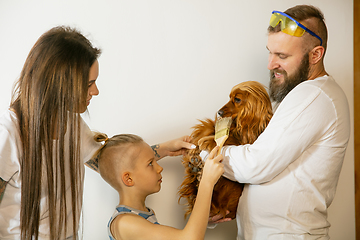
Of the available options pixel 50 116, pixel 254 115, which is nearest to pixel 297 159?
pixel 254 115

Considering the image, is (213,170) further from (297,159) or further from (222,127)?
(297,159)

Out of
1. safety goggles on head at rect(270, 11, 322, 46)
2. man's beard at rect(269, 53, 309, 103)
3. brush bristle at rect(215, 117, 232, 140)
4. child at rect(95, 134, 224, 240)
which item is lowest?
child at rect(95, 134, 224, 240)

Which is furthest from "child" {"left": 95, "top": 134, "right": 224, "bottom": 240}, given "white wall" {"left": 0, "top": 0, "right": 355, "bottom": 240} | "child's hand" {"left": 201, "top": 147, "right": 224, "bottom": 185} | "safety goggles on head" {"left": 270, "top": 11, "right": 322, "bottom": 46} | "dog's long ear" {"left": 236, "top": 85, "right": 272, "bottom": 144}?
"safety goggles on head" {"left": 270, "top": 11, "right": 322, "bottom": 46}

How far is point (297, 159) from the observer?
52.7 inches

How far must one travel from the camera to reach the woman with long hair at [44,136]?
1.18 metres

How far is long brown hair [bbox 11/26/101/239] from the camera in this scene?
46.5 inches

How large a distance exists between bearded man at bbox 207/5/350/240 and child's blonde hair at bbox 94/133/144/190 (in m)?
0.46

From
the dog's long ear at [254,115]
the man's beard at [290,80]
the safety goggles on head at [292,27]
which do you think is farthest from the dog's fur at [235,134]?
the safety goggles on head at [292,27]

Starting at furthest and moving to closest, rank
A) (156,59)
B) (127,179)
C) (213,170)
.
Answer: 1. (156,59)
2. (127,179)
3. (213,170)

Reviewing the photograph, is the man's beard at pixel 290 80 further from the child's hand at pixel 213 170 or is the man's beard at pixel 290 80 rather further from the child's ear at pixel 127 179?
the child's ear at pixel 127 179

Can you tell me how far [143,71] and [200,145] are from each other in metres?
0.70

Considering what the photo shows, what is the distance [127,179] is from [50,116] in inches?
18.1

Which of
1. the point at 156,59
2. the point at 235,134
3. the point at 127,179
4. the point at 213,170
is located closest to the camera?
the point at 213,170

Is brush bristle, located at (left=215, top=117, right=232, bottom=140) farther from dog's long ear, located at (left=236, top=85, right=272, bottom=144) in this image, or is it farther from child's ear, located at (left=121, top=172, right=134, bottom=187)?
child's ear, located at (left=121, top=172, right=134, bottom=187)
